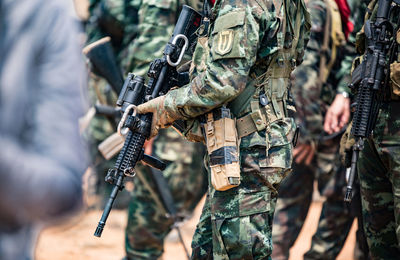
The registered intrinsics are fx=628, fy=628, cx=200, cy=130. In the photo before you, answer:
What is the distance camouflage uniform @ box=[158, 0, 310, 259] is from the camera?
267cm

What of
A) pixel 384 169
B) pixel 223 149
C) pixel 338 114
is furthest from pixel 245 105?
pixel 338 114

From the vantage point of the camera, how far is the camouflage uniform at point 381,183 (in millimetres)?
3128

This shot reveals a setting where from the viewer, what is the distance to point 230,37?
105 inches

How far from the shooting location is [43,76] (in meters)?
1.40

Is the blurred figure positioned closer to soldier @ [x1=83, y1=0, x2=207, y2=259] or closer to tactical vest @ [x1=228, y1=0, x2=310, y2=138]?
tactical vest @ [x1=228, y1=0, x2=310, y2=138]

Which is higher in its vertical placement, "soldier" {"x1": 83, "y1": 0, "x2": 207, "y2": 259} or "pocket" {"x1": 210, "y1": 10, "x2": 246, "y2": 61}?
"pocket" {"x1": 210, "y1": 10, "x2": 246, "y2": 61}

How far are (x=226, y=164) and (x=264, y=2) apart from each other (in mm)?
729

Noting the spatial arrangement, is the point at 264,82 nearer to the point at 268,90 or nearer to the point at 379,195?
the point at 268,90

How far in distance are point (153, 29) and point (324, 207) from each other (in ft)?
6.21

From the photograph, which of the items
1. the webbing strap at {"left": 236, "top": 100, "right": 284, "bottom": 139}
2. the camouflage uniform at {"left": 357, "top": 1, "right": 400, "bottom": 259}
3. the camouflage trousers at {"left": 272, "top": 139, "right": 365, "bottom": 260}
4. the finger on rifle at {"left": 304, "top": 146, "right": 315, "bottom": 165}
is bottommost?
the camouflage trousers at {"left": 272, "top": 139, "right": 365, "bottom": 260}

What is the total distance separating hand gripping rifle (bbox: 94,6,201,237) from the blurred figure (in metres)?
1.44

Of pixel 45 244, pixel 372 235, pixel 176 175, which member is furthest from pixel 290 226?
pixel 45 244

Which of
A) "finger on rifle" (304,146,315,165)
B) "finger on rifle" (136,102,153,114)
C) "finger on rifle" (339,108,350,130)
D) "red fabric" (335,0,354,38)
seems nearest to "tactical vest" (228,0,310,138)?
"finger on rifle" (136,102,153,114)

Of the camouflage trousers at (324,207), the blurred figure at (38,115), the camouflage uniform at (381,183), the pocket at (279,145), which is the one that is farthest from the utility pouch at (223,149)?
the camouflage trousers at (324,207)
